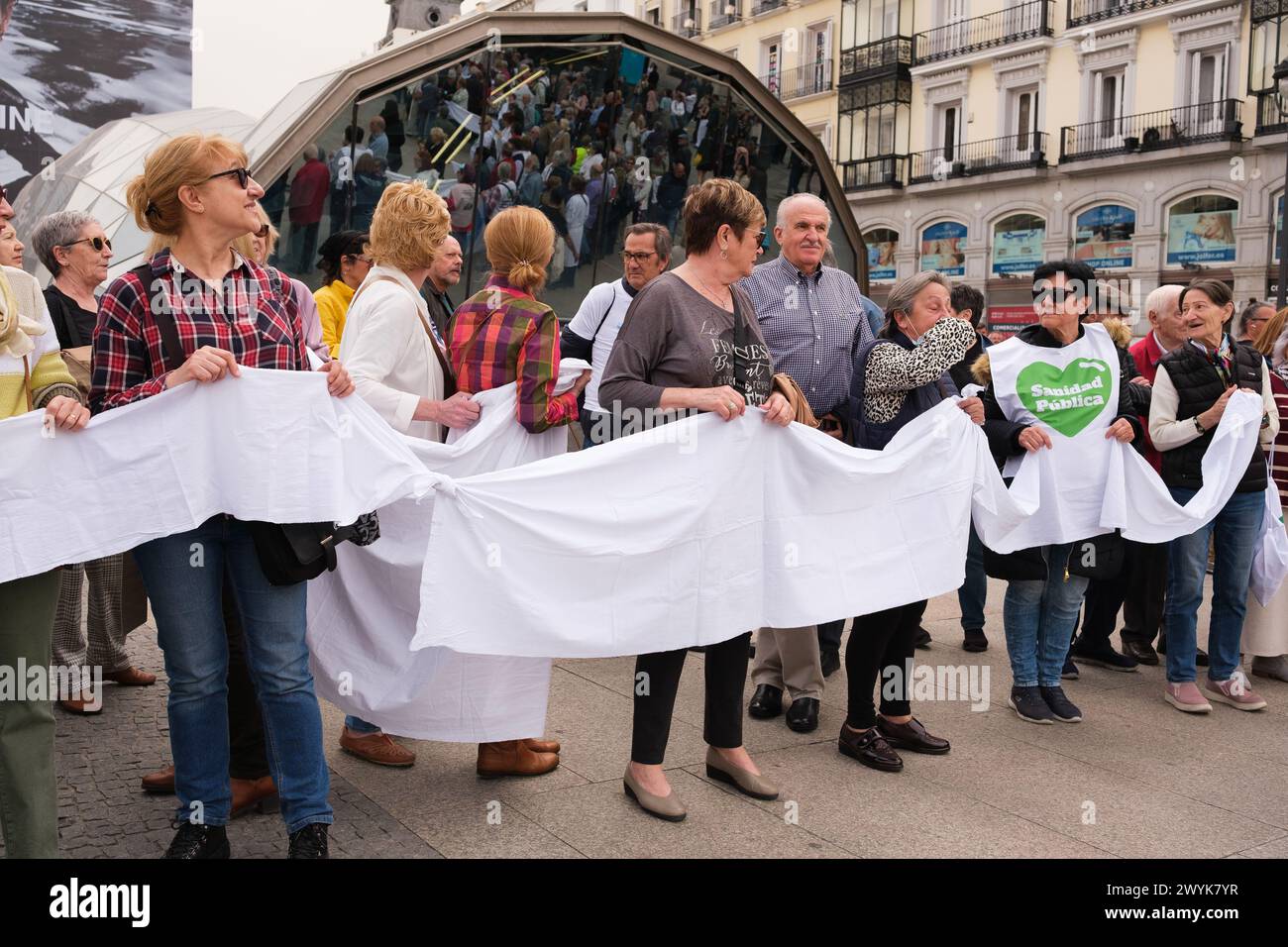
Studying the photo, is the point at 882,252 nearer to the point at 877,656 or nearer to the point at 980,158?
the point at 980,158

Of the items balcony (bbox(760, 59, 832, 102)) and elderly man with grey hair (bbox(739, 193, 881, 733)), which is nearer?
elderly man with grey hair (bbox(739, 193, 881, 733))

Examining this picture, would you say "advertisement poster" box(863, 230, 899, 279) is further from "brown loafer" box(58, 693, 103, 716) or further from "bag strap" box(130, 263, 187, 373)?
"bag strap" box(130, 263, 187, 373)

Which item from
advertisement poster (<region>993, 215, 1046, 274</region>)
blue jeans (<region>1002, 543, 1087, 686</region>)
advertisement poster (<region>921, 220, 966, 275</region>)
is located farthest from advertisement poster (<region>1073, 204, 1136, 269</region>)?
blue jeans (<region>1002, 543, 1087, 686</region>)

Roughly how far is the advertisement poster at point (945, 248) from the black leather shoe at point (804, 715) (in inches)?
1395

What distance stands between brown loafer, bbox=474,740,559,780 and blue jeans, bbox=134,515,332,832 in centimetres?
99

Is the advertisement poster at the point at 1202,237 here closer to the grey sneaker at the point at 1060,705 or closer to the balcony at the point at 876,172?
the balcony at the point at 876,172

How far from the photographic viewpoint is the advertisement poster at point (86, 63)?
154 feet

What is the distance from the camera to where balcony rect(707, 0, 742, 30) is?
46438mm

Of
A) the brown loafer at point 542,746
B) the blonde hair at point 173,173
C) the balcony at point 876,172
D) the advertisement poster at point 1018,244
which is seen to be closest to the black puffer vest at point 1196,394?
the brown loafer at point 542,746

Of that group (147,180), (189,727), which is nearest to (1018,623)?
(189,727)

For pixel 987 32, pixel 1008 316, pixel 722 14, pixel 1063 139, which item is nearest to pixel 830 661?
pixel 1008 316

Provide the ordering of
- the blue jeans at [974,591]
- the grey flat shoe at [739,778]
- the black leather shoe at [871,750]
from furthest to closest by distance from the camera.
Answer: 1. the blue jeans at [974,591]
2. the black leather shoe at [871,750]
3. the grey flat shoe at [739,778]
